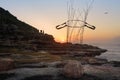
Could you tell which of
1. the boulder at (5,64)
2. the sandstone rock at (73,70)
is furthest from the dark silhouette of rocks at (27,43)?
the sandstone rock at (73,70)

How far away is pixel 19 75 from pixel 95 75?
6.13 metres

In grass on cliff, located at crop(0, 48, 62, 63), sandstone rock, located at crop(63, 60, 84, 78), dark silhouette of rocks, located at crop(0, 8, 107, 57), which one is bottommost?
sandstone rock, located at crop(63, 60, 84, 78)

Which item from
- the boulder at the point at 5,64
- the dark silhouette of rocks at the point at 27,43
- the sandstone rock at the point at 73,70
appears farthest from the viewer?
the dark silhouette of rocks at the point at 27,43

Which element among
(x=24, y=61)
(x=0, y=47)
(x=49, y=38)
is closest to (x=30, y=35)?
(x=49, y=38)

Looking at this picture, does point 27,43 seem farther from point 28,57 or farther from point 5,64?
point 5,64

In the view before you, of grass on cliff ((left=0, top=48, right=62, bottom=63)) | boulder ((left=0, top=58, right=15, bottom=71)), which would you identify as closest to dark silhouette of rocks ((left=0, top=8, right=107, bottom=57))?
grass on cliff ((left=0, top=48, right=62, bottom=63))

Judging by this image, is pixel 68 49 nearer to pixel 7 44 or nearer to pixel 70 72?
pixel 7 44

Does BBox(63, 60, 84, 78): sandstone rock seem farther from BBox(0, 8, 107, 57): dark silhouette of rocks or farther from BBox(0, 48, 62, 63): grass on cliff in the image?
BBox(0, 8, 107, 57): dark silhouette of rocks

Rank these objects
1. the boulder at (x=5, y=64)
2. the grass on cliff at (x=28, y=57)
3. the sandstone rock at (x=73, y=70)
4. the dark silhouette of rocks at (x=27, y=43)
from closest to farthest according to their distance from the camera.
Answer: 1. the sandstone rock at (x=73, y=70)
2. the boulder at (x=5, y=64)
3. the grass on cliff at (x=28, y=57)
4. the dark silhouette of rocks at (x=27, y=43)

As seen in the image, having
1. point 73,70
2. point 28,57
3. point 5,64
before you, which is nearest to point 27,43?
point 28,57

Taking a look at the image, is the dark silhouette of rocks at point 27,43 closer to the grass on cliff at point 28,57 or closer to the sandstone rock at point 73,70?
the grass on cliff at point 28,57

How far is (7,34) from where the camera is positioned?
164ft

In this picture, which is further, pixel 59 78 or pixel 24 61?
pixel 24 61

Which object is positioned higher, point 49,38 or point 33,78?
point 49,38
